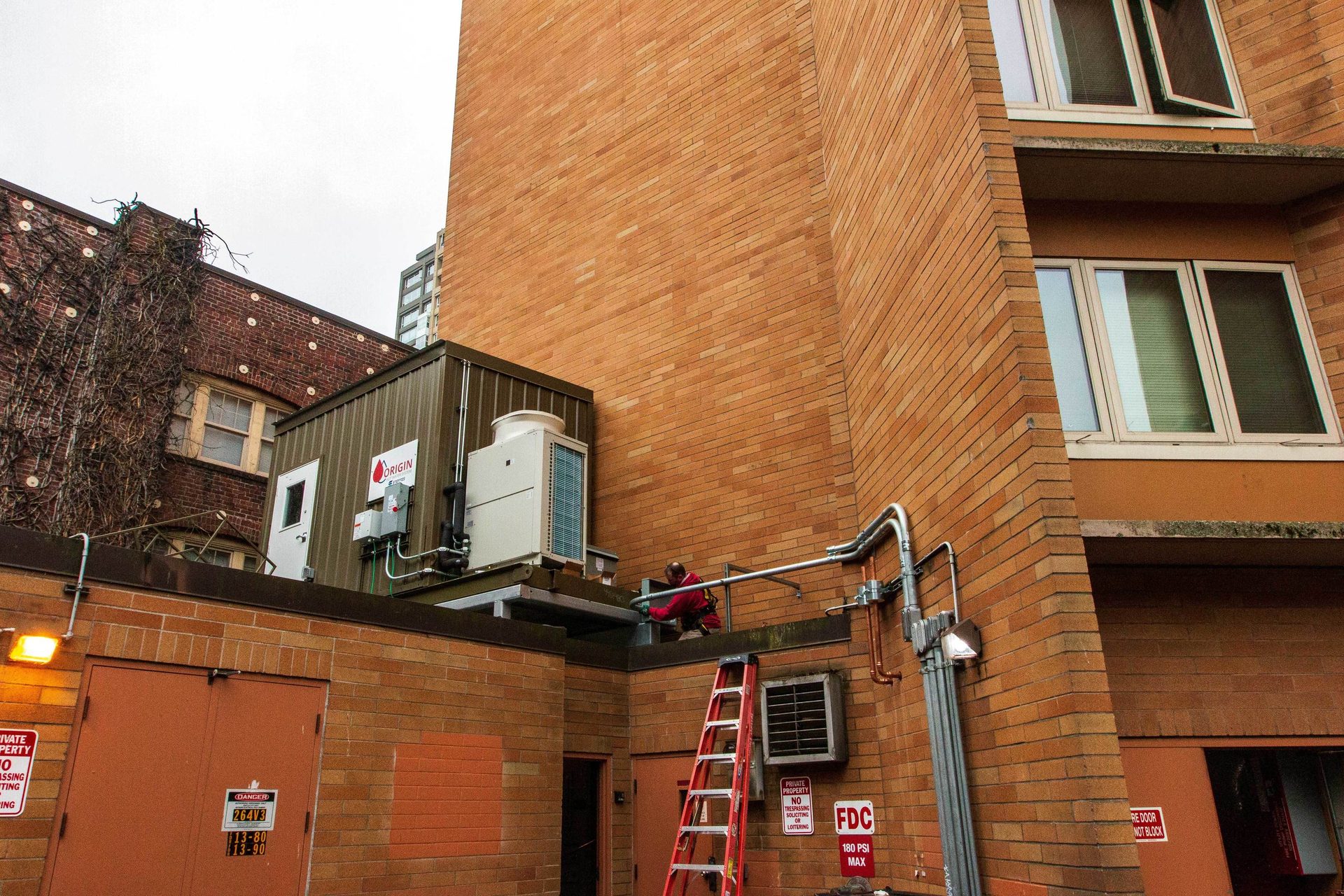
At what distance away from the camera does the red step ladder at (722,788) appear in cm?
725

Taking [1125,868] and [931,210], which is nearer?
[1125,868]

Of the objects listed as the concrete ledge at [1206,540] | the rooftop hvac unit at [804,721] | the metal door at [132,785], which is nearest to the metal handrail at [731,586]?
the rooftop hvac unit at [804,721]

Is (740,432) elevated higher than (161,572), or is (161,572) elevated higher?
(740,432)

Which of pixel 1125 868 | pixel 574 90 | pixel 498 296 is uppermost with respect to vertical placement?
pixel 574 90

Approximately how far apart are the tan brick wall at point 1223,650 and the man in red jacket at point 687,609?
435cm

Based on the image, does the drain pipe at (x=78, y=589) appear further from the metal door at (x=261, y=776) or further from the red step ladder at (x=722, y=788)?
the red step ladder at (x=722, y=788)

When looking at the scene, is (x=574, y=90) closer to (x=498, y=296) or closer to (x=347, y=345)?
(x=498, y=296)

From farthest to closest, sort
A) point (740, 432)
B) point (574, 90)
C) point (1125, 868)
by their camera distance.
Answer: point (574, 90), point (740, 432), point (1125, 868)

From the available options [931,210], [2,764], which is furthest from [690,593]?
[2,764]

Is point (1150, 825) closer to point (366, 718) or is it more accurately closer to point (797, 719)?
point (797, 719)

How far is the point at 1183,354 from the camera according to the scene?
6598 mm

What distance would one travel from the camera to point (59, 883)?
541 cm

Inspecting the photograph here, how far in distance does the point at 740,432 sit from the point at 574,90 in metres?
6.71

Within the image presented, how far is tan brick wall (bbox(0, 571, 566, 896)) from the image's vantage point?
18.3 ft
